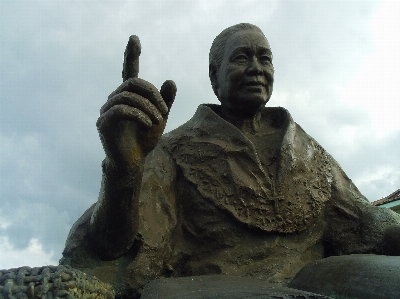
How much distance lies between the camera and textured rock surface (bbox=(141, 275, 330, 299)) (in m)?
1.97

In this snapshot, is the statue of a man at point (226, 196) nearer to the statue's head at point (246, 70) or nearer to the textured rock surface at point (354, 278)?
the statue's head at point (246, 70)

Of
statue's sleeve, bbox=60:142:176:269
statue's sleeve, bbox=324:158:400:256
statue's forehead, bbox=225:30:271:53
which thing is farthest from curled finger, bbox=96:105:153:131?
statue's sleeve, bbox=324:158:400:256

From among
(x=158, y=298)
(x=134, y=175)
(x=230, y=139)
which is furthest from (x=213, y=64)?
(x=158, y=298)

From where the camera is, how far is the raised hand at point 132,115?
240cm

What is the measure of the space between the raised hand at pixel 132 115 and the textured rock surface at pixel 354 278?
110 centimetres

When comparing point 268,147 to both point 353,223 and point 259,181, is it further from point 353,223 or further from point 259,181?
point 353,223

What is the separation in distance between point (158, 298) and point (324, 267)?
36.4 inches

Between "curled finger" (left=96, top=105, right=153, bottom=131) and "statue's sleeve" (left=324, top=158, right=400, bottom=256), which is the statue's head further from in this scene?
"curled finger" (left=96, top=105, right=153, bottom=131)

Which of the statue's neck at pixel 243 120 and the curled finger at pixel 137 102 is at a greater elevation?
the statue's neck at pixel 243 120

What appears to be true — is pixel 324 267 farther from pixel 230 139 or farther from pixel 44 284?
pixel 44 284

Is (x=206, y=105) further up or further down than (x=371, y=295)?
further up

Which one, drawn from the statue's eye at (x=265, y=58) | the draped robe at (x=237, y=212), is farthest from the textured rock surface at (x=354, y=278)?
the statue's eye at (x=265, y=58)

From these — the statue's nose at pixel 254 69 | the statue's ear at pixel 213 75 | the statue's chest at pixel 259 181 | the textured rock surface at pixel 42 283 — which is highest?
the statue's ear at pixel 213 75

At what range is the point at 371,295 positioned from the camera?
6.97ft
